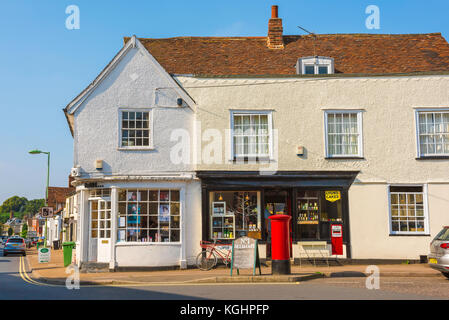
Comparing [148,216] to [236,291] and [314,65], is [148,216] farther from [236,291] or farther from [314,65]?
[314,65]

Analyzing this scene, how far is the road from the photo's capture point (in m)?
10.7

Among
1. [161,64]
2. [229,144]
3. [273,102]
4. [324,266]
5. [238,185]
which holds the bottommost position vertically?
[324,266]

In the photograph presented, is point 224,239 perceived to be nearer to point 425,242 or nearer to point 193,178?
point 193,178

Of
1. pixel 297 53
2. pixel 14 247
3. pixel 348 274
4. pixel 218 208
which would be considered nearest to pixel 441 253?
pixel 348 274

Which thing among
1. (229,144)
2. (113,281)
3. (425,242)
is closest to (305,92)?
(229,144)

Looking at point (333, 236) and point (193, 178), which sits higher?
point (193, 178)

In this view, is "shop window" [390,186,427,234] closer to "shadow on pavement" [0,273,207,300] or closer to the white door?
"shadow on pavement" [0,273,207,300]

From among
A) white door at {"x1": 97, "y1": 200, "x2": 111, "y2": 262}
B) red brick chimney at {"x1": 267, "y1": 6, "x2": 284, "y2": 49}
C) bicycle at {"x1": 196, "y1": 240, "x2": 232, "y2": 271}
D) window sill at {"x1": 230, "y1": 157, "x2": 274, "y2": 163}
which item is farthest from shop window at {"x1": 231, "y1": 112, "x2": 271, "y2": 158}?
white door at {"x1": 97, "y1": 200, "x2": 111, "y2": 262}

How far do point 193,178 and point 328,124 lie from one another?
5.41m

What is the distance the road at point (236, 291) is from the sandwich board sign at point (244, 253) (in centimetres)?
139

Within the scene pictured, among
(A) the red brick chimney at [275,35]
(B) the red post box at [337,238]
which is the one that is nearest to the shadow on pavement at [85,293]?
(B) the red post box at [337,238]

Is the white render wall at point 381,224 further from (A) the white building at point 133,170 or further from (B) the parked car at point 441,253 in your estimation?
(A) the white building at point 133,170

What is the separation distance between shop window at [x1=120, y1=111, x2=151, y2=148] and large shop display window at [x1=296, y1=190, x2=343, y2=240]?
5.98m
